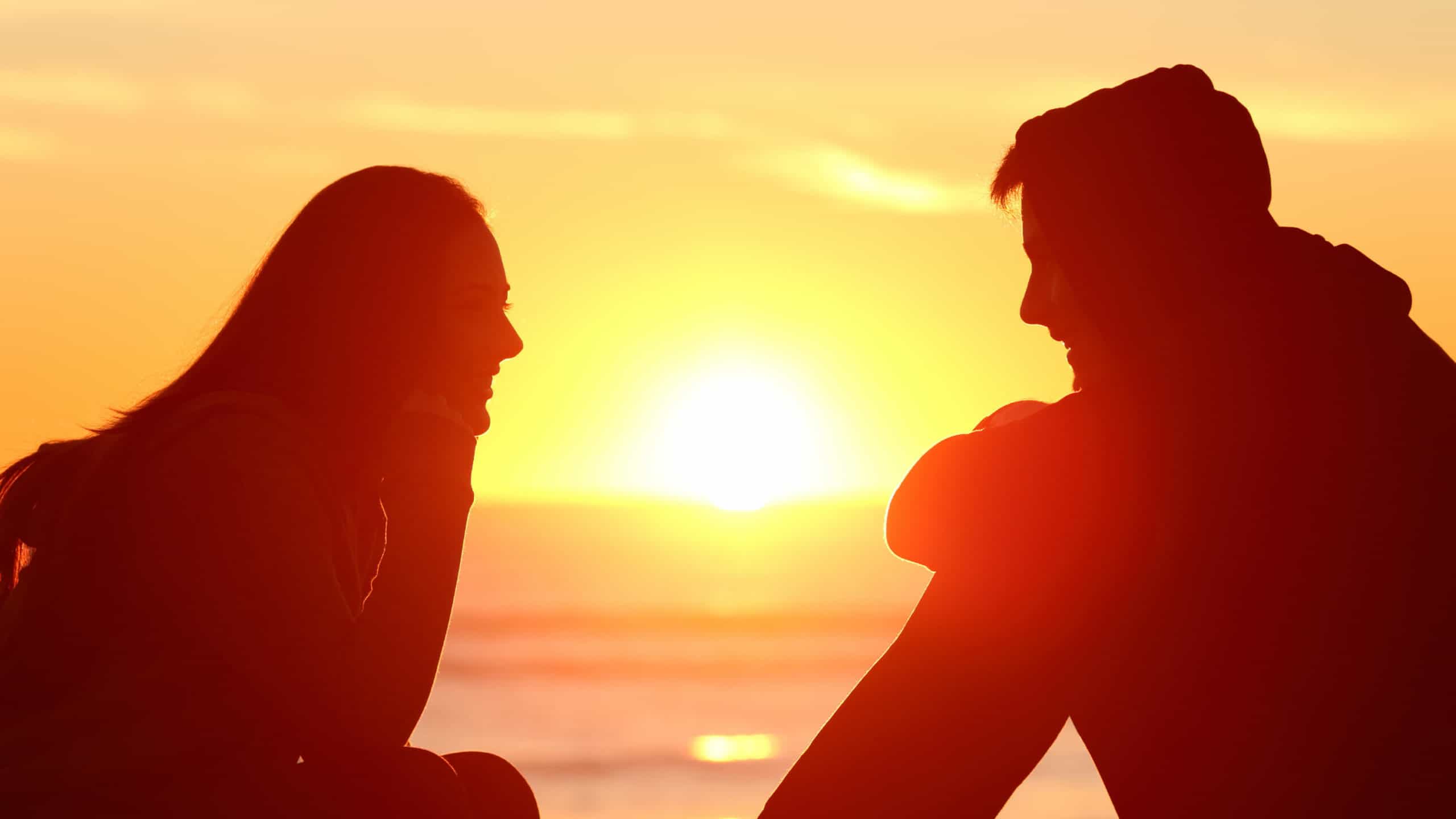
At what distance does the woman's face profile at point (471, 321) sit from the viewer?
3730 millimetres

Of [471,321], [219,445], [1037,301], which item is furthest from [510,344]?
[1037,301]

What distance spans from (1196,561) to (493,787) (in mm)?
1660

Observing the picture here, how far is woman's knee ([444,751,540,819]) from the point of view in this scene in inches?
123

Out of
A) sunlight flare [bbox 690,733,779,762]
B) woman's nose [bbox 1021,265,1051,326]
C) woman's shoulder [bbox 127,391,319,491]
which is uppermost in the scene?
sunlight flare [bbox 690,733,779,762]

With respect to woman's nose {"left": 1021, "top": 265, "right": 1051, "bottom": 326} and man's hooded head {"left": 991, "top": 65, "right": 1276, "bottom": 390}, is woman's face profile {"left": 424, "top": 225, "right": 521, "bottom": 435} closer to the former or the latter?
woman's nose {"left": 1021, "top": 265, "right": 1051, "bottom": 326}

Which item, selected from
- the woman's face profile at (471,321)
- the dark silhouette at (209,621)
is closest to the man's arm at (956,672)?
the dark silhouette at (209,621)

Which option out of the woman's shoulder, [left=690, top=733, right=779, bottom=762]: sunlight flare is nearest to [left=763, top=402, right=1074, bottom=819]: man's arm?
the woman's shoulder

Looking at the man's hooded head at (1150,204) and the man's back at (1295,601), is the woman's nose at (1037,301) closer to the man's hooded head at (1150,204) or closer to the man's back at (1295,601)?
the man's hooded head at (1150,204)

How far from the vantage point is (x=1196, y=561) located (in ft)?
6.59

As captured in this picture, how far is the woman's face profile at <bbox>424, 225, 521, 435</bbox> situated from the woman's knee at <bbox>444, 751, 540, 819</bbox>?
978 millimetres

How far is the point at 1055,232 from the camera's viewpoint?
2186 mm

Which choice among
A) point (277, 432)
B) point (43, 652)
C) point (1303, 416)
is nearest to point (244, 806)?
point (43, 652)

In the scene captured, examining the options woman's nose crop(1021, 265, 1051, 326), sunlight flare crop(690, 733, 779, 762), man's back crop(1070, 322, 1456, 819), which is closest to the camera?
man's back crop(1070, 322, 1456, 819)

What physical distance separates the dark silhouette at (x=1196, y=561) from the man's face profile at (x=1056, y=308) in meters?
0.08
